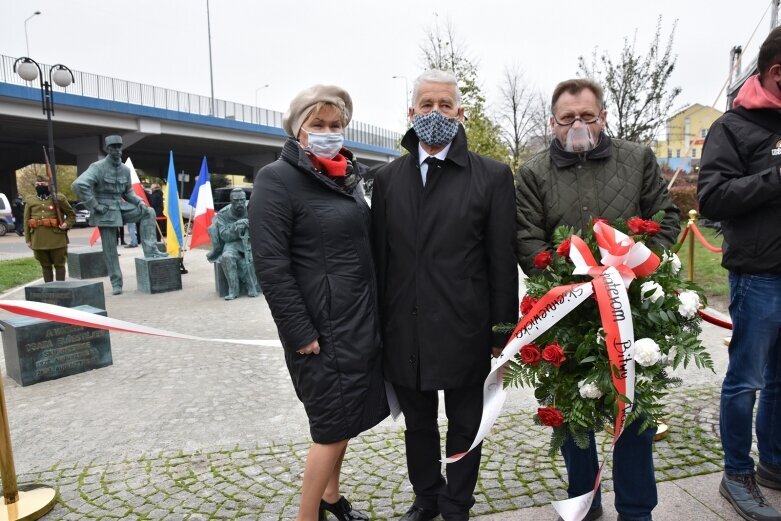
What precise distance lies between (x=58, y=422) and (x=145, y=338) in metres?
2.69

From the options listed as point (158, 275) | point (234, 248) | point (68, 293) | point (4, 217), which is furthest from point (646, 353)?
point (4, 217)

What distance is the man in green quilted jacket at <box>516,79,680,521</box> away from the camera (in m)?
2.36

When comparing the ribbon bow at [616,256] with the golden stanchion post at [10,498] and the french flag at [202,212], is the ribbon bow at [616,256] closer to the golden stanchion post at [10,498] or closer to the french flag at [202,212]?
the golden stanchion post at [10,498]

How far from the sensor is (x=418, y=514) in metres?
2.72

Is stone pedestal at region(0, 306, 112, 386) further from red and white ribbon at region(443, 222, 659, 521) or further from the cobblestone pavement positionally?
red and white ribbon at region(443, 222, 659, 521)

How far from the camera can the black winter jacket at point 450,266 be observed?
2.40 m

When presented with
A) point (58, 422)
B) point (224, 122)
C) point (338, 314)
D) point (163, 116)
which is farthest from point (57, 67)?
point (224, 122)

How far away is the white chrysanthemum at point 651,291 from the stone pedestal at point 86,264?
11.6 meters

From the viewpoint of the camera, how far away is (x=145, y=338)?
22.1ft

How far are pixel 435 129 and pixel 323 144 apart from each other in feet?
1.57

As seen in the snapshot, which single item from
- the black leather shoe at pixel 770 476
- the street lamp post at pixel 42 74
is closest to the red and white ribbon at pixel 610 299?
the black leather shoe at pixel 770 476

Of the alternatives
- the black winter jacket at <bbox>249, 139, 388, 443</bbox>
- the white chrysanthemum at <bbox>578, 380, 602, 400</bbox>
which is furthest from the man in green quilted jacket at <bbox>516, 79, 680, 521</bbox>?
the black winter jacket at <bbox>249, 139, 388, 443</bbox>

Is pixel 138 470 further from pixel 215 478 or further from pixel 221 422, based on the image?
pixel 221 422

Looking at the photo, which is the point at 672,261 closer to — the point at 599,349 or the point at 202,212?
the point at 599,349
